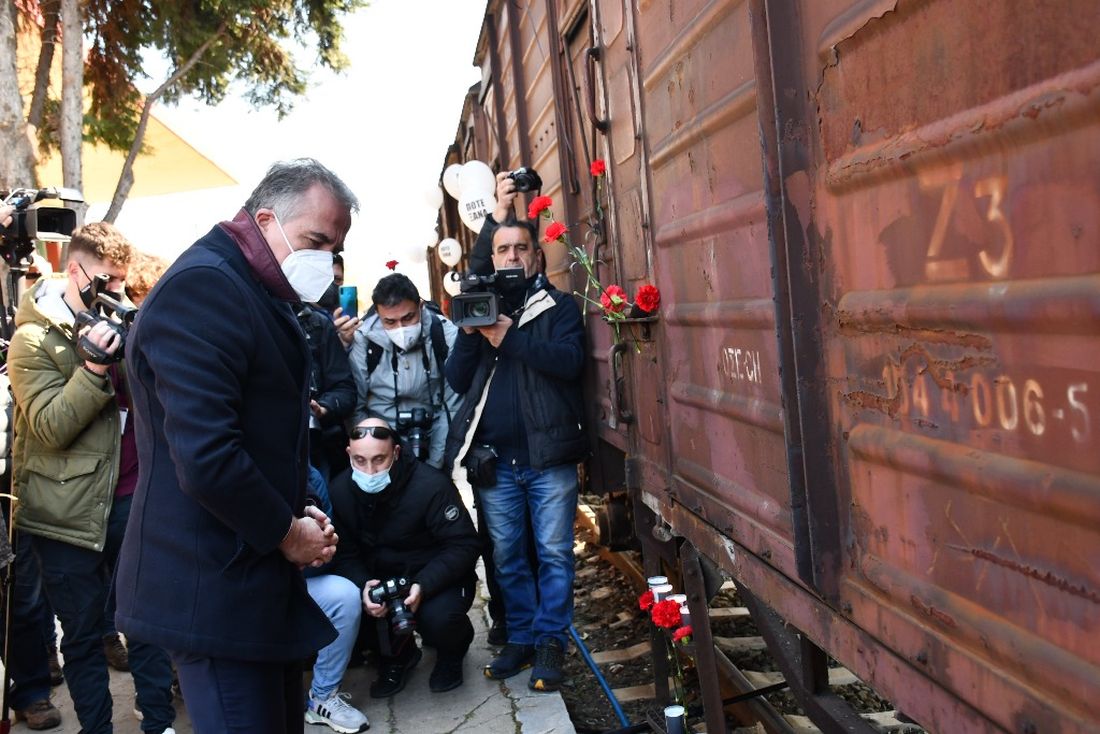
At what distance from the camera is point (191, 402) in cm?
215

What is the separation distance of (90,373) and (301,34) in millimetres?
12137

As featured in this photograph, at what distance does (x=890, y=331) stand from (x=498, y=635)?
12.2ft

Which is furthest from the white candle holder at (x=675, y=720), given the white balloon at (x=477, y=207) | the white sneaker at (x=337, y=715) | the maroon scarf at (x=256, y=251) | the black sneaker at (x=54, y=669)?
the white balloon at (x=477, y=207)

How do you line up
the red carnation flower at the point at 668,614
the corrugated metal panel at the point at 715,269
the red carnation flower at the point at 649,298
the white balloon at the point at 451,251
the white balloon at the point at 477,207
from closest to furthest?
1. the corrugated metal panel at the point at 715,269
2. the red carnation flower at the point at 649,298
3. the red carnation flower at the point at 668,614
4. the white balloon at the point at 477,207
5. the white balloon at the point at 451,251

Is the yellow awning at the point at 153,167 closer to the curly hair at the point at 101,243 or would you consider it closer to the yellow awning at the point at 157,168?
the yellow awning at the point at 157,168

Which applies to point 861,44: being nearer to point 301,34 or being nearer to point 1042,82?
point 1042,82

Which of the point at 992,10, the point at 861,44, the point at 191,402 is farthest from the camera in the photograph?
the point at 191,402

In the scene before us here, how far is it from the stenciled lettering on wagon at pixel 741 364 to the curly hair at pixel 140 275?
2.44 metres

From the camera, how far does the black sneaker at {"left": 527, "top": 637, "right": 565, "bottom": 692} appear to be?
4.37m

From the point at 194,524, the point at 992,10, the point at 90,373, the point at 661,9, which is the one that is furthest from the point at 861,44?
the point at 90,373

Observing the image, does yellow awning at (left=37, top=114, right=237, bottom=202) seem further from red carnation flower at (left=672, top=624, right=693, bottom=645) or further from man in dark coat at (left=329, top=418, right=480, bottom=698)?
red carnation flower at (left=672, top=624, right=693, bottom=645)

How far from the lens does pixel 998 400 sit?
1.45 meters

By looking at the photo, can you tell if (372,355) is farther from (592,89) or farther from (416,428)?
(592,89)

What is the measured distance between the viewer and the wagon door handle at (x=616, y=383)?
376 cm
